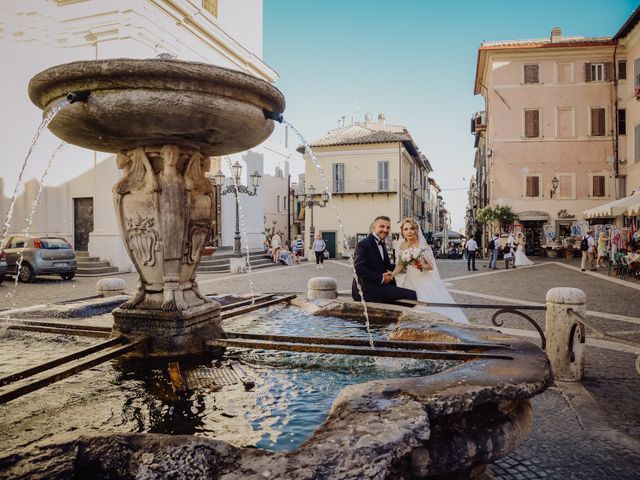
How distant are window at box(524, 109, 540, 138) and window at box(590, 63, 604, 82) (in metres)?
3.59

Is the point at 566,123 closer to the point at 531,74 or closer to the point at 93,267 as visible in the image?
the point at 531,74

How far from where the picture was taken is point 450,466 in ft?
6.76

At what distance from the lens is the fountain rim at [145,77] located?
291 centimetres

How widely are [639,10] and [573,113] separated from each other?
733 cm

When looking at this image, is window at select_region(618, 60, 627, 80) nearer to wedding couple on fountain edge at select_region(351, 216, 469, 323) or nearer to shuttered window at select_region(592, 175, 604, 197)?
shuttered window at select_region(592, 175, 604, 197)

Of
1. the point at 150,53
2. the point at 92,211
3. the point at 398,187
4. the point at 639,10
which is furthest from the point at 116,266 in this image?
the point at 639,10

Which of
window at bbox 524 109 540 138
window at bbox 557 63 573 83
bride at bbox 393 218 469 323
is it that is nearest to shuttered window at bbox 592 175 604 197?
window at bbox 524 109 540 138

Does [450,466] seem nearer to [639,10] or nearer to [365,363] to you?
[365,363]

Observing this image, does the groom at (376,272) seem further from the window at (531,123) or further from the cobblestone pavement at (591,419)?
the window at (531,123)

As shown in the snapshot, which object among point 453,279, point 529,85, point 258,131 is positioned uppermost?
point 529,85

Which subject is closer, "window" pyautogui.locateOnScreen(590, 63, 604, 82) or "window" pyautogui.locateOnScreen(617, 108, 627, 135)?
"window" pyautogui.locateOnScreen(617, 108, 627, 135)

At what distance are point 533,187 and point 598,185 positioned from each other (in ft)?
11.8

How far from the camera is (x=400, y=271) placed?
6.38m

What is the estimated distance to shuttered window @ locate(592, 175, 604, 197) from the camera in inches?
1165
